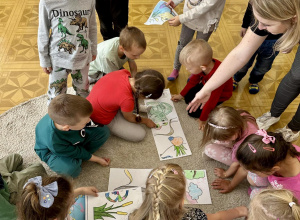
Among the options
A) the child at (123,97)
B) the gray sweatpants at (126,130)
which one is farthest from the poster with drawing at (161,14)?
the gray sweatpants at (126,130)

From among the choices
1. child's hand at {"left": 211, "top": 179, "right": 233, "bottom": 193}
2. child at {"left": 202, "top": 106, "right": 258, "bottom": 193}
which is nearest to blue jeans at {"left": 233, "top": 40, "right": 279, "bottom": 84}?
child at {"left": 202, "top": 106, "right": 258, "bottom": 193}

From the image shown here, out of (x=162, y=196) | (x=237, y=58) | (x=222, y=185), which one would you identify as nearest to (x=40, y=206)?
(x=162, y=196)

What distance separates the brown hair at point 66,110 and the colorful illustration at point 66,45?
→ 0.90 feet

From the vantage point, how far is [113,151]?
1.52 metres

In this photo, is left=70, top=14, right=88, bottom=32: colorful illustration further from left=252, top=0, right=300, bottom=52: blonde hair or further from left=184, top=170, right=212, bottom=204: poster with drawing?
left=184, top=170, right=212, bottom=204: poster with drawing

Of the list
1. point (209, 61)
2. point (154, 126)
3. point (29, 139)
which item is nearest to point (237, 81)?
point (209, 61)

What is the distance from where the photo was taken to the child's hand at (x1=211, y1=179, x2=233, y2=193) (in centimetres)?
136

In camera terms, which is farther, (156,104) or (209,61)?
(156,104)

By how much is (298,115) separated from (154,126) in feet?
2.63

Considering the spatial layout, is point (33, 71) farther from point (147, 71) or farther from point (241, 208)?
point (241, 208)

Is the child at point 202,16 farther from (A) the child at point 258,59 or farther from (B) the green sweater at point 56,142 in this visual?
(B) the green sweater at point 56,142

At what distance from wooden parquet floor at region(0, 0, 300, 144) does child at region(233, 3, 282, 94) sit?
67 millimetres

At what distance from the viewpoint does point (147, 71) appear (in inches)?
53.1

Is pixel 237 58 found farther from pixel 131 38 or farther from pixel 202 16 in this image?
pixel 131 38
